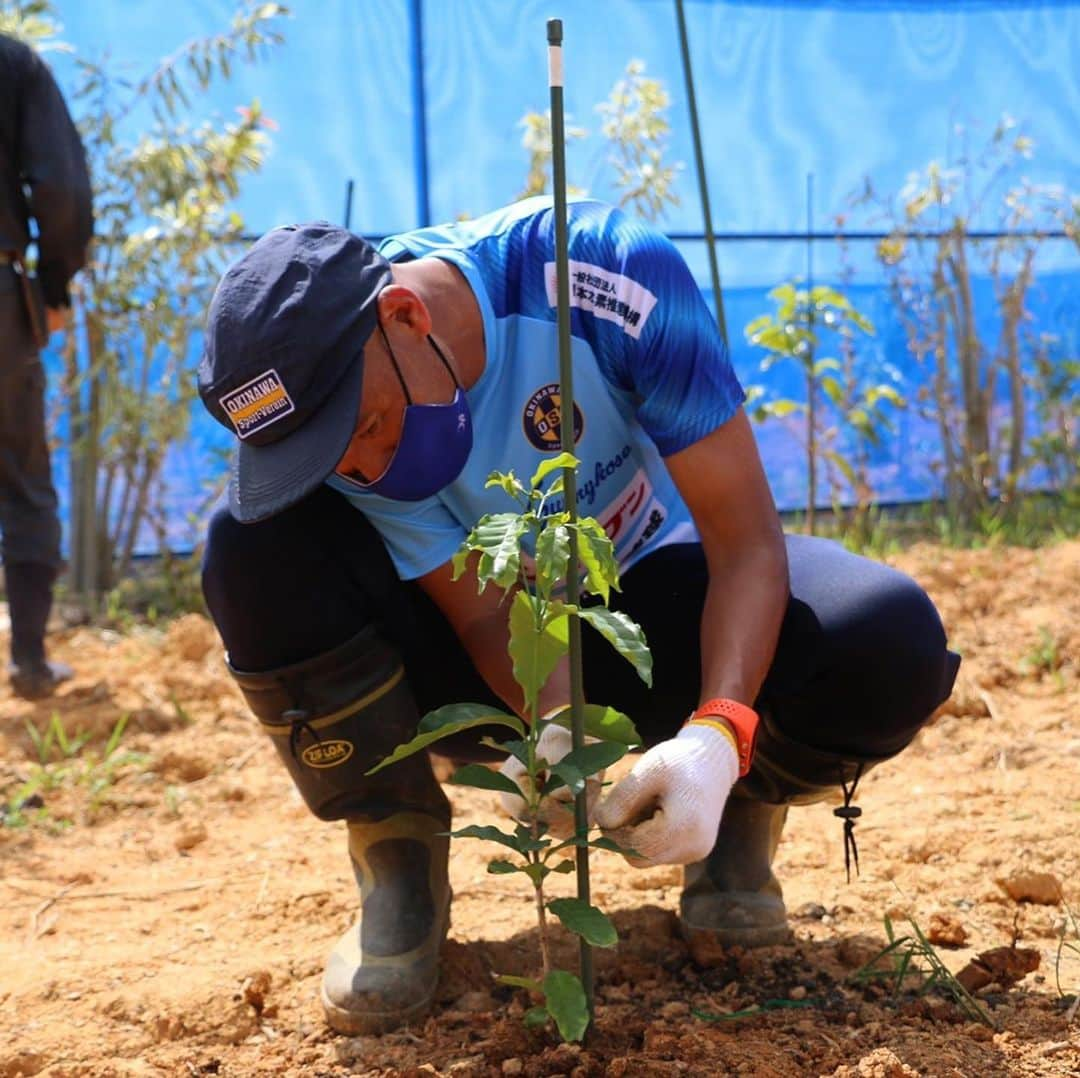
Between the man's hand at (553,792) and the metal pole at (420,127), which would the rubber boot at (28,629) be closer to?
the metal pole at (420,127)

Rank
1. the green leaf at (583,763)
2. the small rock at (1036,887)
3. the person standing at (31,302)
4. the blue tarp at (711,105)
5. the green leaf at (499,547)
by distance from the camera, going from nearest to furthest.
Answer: the green leaf at (499,547) → the green leaf at (583,763) → the small rock at (1036,887) → the person standing at (31,302) → the blue tarp at (711,105)

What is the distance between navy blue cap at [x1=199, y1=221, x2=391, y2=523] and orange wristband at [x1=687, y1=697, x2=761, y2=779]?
51 cm

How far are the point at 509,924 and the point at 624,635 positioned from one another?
851 mm

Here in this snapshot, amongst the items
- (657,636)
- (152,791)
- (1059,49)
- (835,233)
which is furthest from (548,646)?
(1059,49)

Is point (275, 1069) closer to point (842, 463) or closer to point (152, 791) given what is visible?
point (152, 791)

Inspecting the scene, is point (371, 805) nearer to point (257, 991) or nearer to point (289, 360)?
point (257, 991)

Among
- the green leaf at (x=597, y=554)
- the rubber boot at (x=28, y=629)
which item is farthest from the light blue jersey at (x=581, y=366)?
the rubber boot at (x=28, y=629)

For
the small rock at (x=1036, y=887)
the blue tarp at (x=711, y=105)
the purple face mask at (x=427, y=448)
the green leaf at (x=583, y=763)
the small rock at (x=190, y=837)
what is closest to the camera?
the green leaf at (x=583, y=763)

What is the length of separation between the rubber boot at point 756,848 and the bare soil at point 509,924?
47mm

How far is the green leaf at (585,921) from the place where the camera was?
1411 millimetres

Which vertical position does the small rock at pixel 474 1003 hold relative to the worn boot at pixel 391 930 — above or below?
below

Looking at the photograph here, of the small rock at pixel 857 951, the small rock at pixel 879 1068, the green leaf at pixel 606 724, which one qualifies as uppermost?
the green leaf at pixel 606 724

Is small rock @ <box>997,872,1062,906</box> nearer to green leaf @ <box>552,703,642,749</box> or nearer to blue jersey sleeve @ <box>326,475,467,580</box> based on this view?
green leaf @ <box>552,703,642,749</box>

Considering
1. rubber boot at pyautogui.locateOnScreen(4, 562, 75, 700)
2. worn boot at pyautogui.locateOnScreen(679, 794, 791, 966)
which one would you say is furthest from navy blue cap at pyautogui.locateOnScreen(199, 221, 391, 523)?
rubber boot at pyautogui.locateOnScreen(4, 562, 75, 700)
